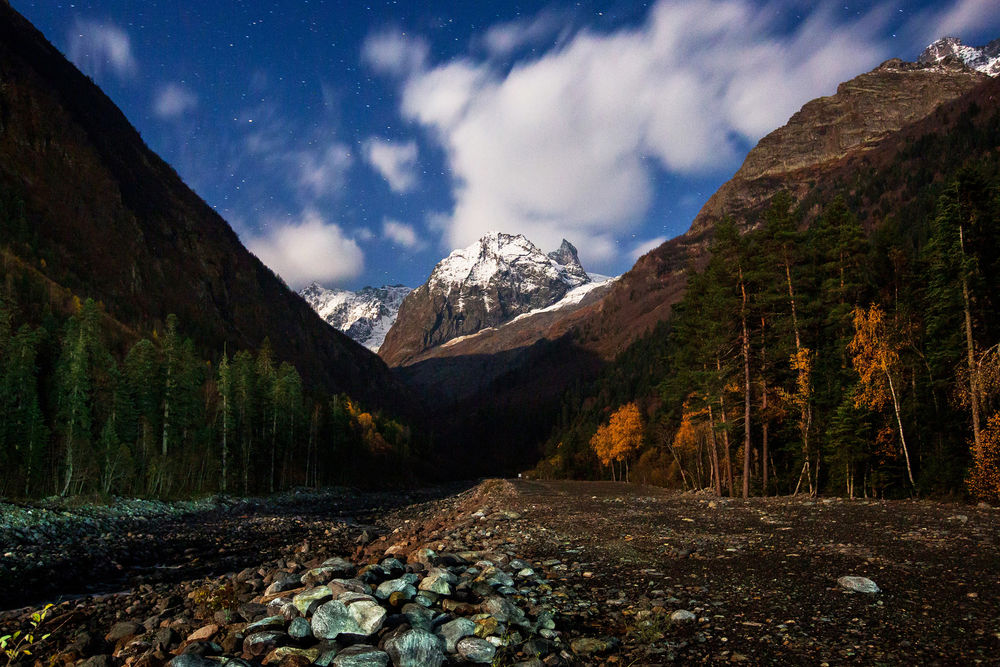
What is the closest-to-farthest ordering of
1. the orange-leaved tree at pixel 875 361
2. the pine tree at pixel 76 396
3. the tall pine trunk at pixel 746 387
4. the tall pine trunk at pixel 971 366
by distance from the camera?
the tall pine trunk at pixel 971 366 < the orange-leaved tree at pixel 875 361 < the tall pine trunk at pixel 746 387 < the pine tree at pixel 76 396

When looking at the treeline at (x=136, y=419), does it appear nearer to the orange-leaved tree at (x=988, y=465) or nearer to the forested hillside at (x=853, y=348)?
the forested hillside at (x=853, y=348)

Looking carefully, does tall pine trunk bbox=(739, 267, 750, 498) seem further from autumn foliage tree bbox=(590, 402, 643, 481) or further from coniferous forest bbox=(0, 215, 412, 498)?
autumn foliage tree bbox=(590, 402, 643, 481)

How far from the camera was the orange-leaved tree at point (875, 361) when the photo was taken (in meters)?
23.5

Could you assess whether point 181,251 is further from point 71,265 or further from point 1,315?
point 1,315

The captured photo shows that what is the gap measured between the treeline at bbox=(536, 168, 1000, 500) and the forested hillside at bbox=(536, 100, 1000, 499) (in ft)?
0.26

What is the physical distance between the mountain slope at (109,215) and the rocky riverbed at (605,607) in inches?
4698

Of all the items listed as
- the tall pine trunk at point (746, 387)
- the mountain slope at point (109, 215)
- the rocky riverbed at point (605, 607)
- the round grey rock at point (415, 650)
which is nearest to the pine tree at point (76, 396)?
the rocky riverbed at point (605, 607)

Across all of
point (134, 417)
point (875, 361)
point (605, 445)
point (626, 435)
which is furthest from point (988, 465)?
point (605, 445)

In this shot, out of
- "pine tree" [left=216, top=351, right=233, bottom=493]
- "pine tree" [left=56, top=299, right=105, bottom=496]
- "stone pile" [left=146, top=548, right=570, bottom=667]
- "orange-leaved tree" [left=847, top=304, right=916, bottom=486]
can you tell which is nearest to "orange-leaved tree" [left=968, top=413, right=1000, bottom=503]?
"orange-leaved tree" [left=847, top=304, right=916, bottom=486]

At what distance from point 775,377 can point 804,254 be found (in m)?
7.55

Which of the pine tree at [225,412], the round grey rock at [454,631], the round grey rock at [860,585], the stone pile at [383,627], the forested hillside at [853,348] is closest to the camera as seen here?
the stone pile at [383,627]

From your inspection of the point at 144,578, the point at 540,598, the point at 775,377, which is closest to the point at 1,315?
the point at 144,578

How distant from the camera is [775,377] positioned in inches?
1148

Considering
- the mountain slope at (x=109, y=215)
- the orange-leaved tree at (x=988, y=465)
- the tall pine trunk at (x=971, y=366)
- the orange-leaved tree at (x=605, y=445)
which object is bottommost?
the orange-leaved tree at (x=605, y=445)
